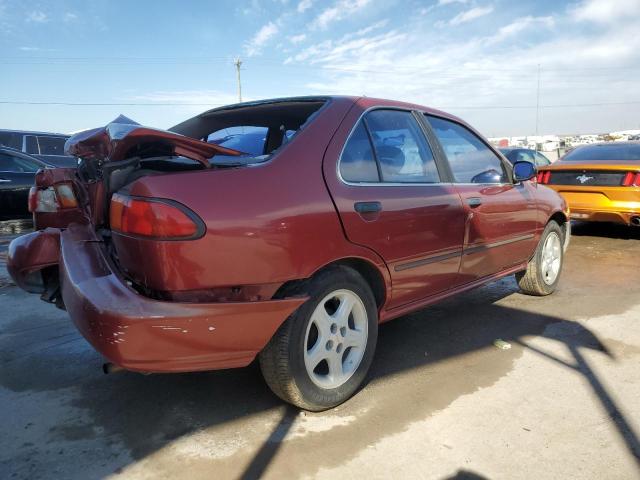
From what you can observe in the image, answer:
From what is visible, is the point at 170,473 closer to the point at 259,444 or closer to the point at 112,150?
the point at 259,444

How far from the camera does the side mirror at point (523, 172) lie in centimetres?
405

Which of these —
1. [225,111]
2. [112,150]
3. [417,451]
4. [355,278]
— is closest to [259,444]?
[417,451]

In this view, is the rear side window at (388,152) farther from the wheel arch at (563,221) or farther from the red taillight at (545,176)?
the red taillight at (545,176)

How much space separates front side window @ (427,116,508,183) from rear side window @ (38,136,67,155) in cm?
921

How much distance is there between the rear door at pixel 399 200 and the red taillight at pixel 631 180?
4566 mm

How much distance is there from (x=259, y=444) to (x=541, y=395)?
5.13 feet

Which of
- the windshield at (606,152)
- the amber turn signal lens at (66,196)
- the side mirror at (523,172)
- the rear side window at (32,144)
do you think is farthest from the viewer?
the rear side window at (32,144)

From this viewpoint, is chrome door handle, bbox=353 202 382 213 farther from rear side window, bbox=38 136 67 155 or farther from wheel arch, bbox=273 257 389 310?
rear side window, bbox=38 136 67 155

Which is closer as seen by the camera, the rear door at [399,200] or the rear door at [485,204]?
the rear door at [399,200]

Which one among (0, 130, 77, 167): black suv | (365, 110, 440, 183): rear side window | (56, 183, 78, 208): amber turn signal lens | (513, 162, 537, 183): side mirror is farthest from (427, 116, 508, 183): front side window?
(0, 130, 77, 167): black suv

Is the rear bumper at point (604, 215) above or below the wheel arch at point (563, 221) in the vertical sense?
below

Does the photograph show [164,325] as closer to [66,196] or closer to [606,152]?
[66,196]

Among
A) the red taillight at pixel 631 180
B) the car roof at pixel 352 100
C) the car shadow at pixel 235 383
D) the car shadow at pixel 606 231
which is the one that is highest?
the car roof at pixel 352 100

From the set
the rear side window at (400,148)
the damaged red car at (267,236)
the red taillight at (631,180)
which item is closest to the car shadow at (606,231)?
the red taillight at (631,180)
